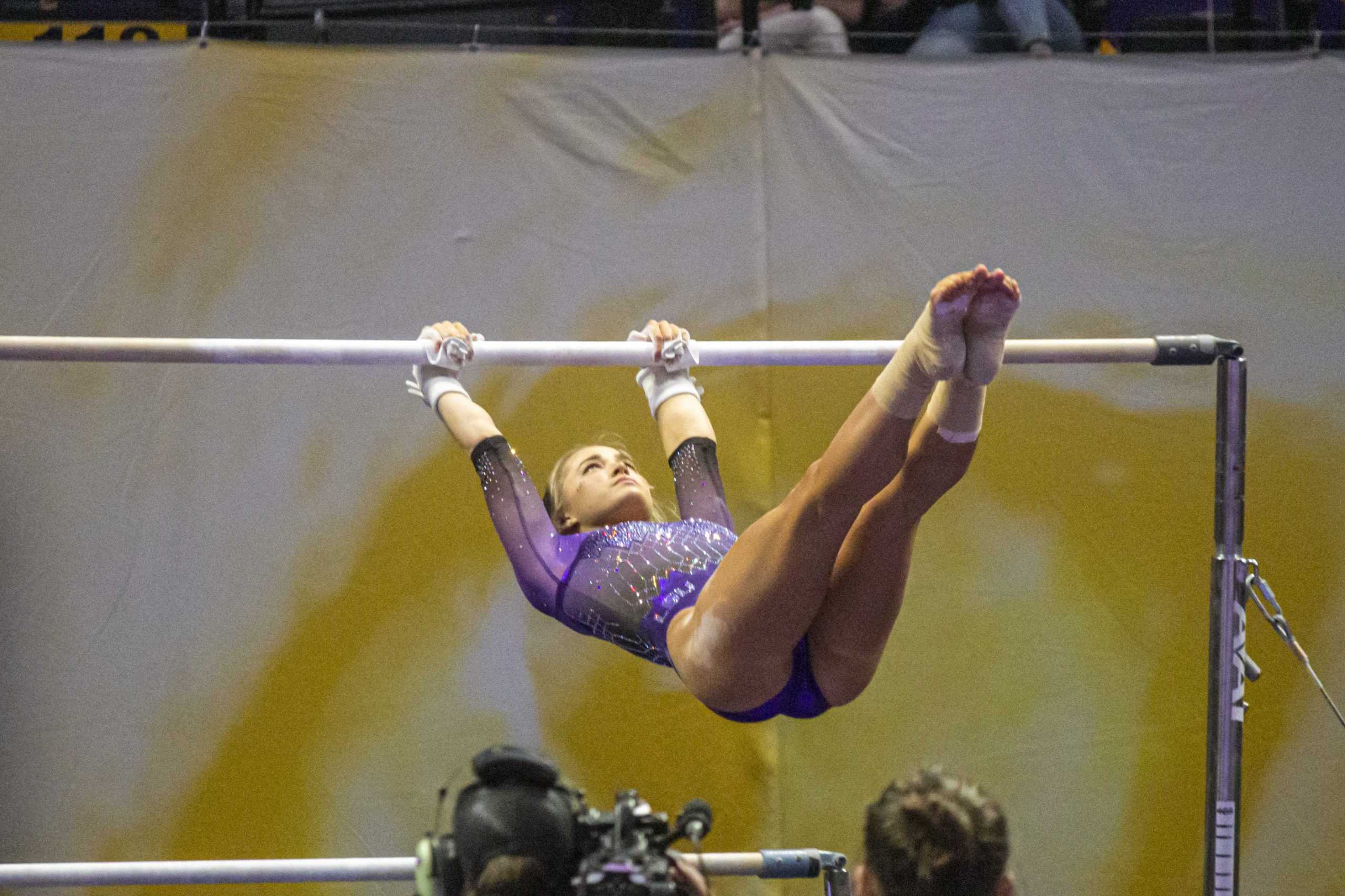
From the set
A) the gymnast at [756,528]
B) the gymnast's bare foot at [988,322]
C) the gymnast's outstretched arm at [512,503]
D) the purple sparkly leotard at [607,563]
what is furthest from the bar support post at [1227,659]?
the gymnast's outstretched arm at [512,503]

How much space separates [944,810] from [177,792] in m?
2.33

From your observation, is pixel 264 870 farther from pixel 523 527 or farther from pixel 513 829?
pixel 513 829

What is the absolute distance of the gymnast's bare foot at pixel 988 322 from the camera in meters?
1.45

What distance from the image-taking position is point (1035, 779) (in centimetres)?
313

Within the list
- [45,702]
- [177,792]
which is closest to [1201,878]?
[177,792]

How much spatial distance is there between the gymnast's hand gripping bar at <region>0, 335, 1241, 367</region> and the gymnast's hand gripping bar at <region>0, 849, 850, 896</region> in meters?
0.85

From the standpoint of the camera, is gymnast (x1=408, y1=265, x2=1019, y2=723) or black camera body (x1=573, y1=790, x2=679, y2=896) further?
gymnast (x1=408, y1=265, x2=1019, y2=723)

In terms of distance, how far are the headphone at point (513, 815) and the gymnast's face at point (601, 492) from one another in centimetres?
133

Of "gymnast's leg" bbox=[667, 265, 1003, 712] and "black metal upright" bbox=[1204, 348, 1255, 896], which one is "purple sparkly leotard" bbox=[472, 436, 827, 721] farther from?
"black metal upright" bbox=[1204, 348, 1255, 896]

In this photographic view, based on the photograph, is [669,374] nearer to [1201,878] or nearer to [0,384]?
[0,384]

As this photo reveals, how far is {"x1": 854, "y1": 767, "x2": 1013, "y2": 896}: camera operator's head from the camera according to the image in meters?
1.20

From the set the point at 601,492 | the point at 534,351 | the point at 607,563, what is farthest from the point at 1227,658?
the point at 534,351

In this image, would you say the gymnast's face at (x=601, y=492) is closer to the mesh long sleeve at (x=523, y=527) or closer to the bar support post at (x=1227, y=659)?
the mesh long sleeve at (x=523, y=527)

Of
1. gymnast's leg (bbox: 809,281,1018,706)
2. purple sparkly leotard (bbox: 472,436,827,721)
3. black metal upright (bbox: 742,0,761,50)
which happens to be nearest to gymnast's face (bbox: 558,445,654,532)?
purple sparkly leotard (bbox: 472,436,827,721)
